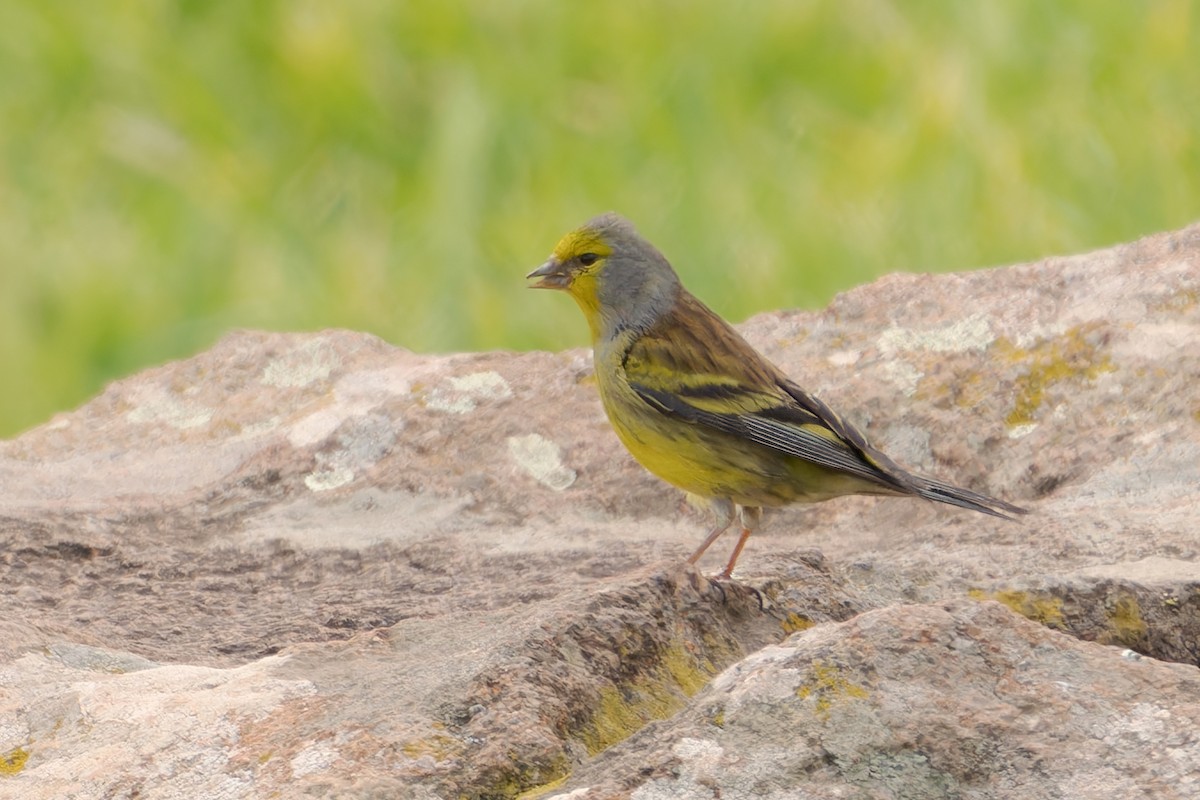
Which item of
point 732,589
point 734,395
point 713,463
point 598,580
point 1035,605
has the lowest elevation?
point 1035,605

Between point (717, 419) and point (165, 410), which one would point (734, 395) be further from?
point (165, 410)

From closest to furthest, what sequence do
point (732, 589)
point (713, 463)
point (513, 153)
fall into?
1. point (732, 589)
2. point (713, 463)
3. point (513, 153)

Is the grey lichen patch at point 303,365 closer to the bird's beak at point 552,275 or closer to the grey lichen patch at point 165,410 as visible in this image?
the grey lichen patch at point 165,410

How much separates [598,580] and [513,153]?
4.78m

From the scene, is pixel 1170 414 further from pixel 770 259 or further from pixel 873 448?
pixel 770 259

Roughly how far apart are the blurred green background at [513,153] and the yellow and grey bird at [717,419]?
2.62 metres

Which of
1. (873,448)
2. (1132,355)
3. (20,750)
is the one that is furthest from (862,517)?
(20,750)

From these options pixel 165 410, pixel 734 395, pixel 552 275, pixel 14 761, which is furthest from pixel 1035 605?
pixel 165 410

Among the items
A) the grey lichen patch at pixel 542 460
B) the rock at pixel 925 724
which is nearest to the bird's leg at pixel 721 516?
the grey lichen patch at pixel 542 460

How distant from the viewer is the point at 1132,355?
4500 mm

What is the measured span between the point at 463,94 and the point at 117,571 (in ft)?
15.9

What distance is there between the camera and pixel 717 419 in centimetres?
449

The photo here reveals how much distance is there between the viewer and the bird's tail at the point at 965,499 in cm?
394

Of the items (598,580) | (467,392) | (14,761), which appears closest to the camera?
(14,761)
